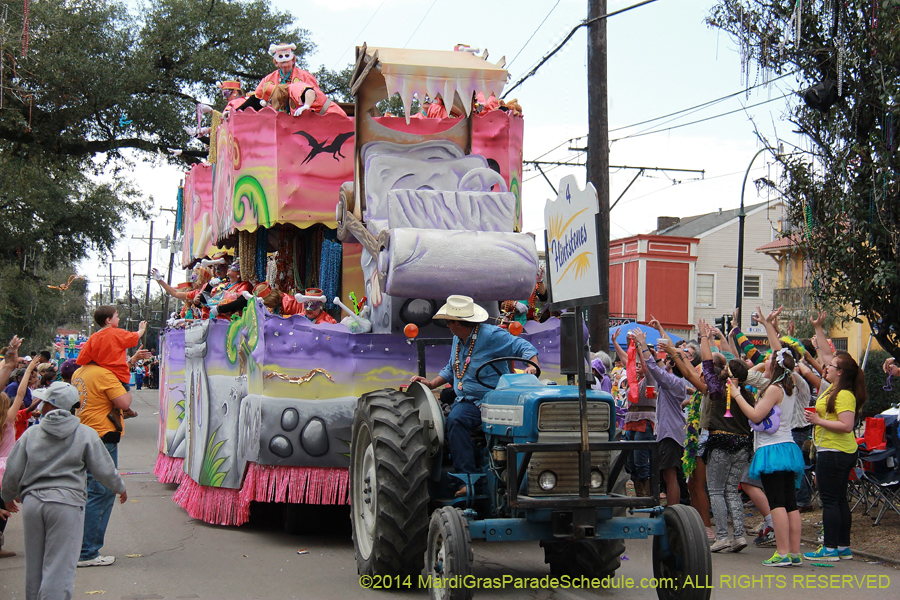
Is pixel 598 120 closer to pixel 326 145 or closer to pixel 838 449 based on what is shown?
pixel 326 145

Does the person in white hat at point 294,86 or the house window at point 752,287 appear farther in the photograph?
the house window at point 752,287

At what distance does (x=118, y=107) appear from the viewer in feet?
65.7

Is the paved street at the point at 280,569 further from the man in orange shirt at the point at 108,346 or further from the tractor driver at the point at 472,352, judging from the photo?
the man in orange shirt at the point at 108,346

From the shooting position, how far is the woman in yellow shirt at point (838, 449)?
26.0 feet

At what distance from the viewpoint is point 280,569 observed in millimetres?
7508

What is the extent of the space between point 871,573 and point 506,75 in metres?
5.70

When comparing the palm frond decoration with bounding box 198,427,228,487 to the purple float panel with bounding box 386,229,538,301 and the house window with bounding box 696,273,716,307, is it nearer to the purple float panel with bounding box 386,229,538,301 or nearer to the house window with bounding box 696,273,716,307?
the purple float panel with bounding box 386,229,538,301

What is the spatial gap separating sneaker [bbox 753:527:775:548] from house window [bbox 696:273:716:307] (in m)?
39.2

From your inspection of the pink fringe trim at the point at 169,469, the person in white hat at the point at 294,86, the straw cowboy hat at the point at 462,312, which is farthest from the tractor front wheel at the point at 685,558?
the pink fringe trim at the point at 169,469

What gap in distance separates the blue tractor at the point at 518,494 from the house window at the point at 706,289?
138 feet

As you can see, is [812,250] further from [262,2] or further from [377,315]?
[262,2]

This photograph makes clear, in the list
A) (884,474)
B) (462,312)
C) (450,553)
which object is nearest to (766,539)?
(884,474)

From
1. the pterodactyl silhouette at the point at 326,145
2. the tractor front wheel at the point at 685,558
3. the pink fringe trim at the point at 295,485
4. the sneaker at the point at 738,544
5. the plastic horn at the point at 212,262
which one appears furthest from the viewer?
the plastic horn at the point at 212,262

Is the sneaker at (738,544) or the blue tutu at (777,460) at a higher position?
the blue tutu at (777,460)
